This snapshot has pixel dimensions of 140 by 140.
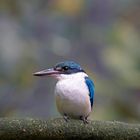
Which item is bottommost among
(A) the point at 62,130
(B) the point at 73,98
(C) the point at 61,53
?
(A) the point at 62,130

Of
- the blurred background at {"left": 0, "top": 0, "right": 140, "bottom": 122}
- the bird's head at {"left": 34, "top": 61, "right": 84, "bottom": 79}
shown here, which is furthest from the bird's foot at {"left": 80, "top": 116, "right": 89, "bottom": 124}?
the blurred background at {"left": 0, "top": 0, "right": 140, "bottom": 122}

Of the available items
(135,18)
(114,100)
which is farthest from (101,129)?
(135,18)

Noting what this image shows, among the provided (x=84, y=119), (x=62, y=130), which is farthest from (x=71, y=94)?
(x=62, y=130)

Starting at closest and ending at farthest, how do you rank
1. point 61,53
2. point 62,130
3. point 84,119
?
1. point 62,130
2. point 84,119
3. point 61,53

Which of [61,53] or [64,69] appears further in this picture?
[61,53]

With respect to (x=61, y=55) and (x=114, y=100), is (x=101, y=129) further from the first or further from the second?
(x=61, y=55)

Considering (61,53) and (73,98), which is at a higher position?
(61,53)

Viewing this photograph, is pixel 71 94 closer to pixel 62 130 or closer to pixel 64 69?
pixel 64 69
